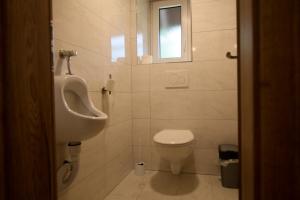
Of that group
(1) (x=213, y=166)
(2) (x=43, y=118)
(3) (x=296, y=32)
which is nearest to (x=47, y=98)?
(2) (x=43, y=118)

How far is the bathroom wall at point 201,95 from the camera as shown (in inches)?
86.1

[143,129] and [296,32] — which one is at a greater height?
[296,32]

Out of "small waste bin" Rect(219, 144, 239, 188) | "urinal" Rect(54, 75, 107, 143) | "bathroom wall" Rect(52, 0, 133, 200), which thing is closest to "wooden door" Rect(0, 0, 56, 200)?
"urinal" Rect(54, 75, 107, 143)

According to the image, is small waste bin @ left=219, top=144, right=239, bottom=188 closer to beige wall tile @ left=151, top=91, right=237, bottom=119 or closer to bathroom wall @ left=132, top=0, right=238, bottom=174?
bathroom wall @ left=132, top=0, right=238, bottom=174

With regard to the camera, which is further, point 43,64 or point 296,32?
point 43,64

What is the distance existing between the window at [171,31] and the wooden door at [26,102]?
202cm

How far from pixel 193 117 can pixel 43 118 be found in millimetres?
1911

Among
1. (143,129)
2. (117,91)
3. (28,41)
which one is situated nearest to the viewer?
(28,41)

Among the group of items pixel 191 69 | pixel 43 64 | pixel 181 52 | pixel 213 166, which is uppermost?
pixel 181 52

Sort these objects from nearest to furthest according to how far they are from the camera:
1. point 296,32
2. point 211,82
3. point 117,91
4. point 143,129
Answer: point 296,32
point 117,91
point 211,82
point 143,129

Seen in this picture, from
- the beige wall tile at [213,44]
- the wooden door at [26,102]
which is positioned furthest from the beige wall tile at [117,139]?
the wooden door at [26,102]

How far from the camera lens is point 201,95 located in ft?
7.43

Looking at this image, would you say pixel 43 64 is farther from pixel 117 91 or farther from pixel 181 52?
pixel 181 52

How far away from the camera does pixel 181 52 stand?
8.11 feet
